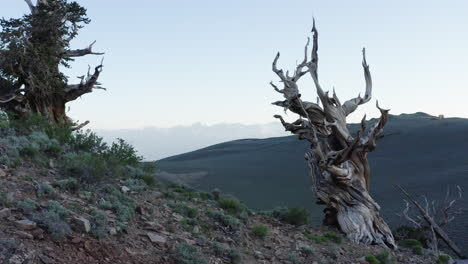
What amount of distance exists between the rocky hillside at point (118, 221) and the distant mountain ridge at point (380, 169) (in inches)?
463

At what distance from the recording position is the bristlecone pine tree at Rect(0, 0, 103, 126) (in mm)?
17031

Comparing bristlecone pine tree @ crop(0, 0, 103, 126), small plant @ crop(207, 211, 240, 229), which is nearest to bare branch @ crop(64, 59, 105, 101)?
bristlecone pine tree @ crop(0, 0, 103, 126)

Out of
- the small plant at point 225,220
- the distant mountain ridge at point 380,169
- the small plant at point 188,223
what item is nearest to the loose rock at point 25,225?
the small plant at point 188,223

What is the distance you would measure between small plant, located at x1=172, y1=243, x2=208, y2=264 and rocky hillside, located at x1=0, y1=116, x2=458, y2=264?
0.02m

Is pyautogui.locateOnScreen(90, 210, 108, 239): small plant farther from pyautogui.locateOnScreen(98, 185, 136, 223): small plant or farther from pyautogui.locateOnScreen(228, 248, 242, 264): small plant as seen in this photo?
pyautogui.locateOnScreen(228, 248, 242, 264): small plant

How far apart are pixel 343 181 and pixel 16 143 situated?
9197 millimetres

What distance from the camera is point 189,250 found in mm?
7012

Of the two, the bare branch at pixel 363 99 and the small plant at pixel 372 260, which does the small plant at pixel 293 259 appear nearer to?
the small plant at pixel 372 260

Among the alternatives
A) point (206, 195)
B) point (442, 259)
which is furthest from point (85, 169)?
point (442, 259)

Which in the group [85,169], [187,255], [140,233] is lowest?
[187,255]

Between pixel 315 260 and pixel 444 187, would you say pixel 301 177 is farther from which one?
pixel 315 260

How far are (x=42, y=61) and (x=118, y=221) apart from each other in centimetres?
1225

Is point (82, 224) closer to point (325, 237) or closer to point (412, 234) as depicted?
point (325, 237)

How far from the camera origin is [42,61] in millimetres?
17422
